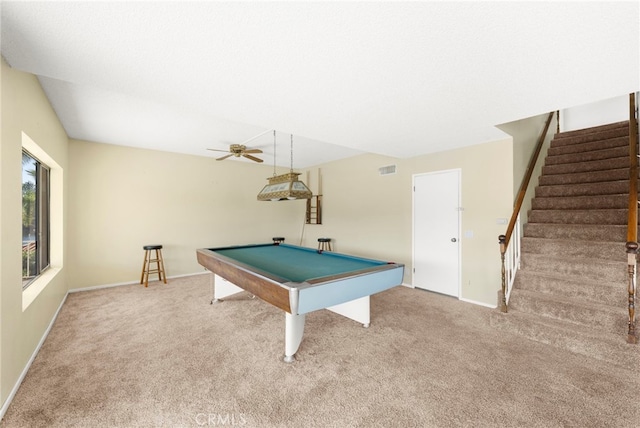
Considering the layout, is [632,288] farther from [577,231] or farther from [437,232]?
[437,232]

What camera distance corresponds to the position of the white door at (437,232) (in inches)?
161

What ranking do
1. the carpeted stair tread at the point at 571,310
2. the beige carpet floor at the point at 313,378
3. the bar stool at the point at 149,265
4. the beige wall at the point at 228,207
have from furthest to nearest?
the bar stool at the point at 149,265
the beige wall at the point at 228,207
the carpeted stair tread at the point at 571,310
the beige carpet floor at the point at 313,378

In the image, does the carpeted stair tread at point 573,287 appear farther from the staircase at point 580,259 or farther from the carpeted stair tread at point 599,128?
the carpeted stair tread at point 599,128

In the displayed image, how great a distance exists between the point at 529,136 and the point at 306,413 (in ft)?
15.6

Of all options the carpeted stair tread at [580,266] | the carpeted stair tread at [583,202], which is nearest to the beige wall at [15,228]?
the carpeted stair tread at [580,266]

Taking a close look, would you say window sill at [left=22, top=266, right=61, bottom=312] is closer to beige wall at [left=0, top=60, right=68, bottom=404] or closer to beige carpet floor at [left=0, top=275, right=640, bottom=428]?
beige wall at [left=0, top=60, right=68, bottom=404]

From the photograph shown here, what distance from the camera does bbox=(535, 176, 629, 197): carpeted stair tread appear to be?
11.4 feet

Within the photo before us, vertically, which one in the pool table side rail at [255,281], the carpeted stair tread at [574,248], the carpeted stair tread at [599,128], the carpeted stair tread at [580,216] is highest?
the carpeted stair tread at [599,128]

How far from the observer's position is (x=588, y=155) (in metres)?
4.12

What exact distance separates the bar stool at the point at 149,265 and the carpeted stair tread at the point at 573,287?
18.2ft

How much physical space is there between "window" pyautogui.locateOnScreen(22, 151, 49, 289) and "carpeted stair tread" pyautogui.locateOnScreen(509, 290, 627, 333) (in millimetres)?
5211

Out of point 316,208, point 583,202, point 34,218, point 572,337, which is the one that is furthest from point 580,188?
point 34,218

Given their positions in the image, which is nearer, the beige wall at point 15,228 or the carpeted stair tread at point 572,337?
the beige wall at point 15,228

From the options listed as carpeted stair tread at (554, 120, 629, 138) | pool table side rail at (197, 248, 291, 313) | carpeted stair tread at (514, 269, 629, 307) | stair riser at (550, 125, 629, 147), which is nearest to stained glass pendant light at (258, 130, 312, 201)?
pool table side rail at (197, 248, 291, 313)
